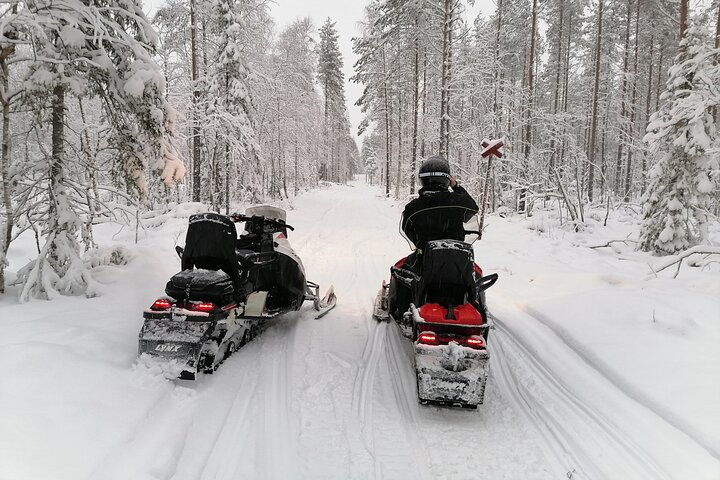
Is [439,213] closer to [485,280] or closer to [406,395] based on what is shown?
[485,280]

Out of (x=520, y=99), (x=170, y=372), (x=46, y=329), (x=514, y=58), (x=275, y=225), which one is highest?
(x=514, y=58)

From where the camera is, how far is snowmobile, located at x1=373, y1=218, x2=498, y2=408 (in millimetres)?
3516

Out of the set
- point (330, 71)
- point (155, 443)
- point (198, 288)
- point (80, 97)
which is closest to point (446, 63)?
point (80, 97)

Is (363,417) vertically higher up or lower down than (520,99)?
lower down

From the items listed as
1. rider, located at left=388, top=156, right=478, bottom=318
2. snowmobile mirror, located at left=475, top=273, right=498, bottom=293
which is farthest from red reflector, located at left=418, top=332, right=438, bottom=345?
rider, located at left=388, top=156, right=478, bottom=318

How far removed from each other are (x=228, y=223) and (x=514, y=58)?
102 ft

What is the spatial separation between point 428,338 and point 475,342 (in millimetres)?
410

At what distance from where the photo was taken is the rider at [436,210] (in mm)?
4602

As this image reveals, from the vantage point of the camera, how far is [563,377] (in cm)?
439

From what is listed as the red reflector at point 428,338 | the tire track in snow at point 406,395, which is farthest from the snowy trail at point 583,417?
the red reflector at point 428,338

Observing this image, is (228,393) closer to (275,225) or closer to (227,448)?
(227,448)

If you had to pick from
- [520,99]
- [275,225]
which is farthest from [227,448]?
[520,99]

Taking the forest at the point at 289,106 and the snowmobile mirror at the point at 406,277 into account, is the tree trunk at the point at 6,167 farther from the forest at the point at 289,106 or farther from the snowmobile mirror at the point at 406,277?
the snowmobile mirror at the point at 406,277

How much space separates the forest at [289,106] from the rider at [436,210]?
3.69m
